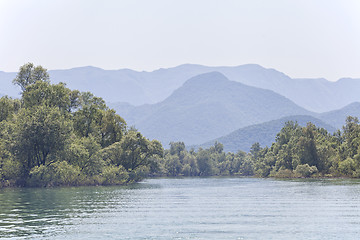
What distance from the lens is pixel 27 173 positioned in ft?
367

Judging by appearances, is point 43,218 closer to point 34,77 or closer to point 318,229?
point 318,229

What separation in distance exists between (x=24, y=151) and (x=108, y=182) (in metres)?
25.5

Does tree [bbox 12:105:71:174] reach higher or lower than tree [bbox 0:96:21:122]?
Result: lower

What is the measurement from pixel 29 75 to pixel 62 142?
39.1 meters

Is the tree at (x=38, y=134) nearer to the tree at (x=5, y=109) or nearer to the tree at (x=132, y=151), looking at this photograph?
the tree at (x=5, y=109)

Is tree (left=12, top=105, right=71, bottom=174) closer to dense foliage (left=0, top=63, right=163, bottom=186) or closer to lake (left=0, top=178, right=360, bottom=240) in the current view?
dense foliage (left=0, top=63, right=163, bottom=186)

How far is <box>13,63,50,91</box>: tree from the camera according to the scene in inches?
5531

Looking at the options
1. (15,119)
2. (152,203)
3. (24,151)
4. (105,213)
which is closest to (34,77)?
(15,119)

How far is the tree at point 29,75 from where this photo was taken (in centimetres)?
14050

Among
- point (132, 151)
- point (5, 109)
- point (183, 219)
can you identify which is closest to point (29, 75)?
point (5, 109)

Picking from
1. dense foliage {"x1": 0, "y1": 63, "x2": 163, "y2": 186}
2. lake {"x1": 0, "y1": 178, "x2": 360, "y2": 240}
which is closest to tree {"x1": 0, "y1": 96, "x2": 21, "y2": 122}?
dense foliage {"x1": 0, "y1": 63, "x2": 163, "y2": 186}

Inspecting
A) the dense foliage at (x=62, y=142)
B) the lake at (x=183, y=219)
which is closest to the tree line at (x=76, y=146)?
the dense foliage at (x=62, y=142)

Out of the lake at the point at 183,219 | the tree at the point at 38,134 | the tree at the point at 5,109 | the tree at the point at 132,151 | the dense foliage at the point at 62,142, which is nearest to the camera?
the lake at the point at 183,219

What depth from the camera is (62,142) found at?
360 ft
